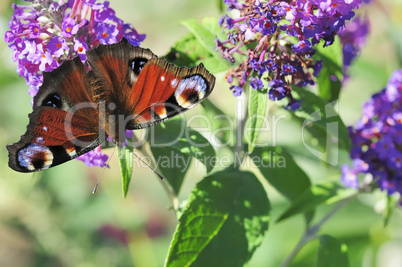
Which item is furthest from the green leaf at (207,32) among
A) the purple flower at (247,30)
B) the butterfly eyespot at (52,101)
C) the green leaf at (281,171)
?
the butterfly eyespot at (52,101)

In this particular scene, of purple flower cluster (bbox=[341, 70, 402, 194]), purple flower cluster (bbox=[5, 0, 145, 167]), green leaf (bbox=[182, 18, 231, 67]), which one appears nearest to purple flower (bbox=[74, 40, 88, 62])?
purple flower cluster (bbox=[5, 0, 145, 167])

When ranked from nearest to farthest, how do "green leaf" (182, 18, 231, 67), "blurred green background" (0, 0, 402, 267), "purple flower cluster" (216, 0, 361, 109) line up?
"purple flower cluster" (216, 0, 361, 109) < "green leaf" (182, 18, 231, 67) < "blurred green background" (0, 0, 402, 267)

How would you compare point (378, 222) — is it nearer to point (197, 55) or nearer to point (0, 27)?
point (197, 55)

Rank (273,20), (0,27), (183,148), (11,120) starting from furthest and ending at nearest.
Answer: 1. (11,120)
2. (0,27)
3. (183,148)
4. (273,20)

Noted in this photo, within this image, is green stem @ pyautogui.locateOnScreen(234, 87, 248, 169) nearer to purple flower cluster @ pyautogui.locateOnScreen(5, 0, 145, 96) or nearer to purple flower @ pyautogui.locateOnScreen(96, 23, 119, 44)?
purple flower cluster @ pyautogui.locateOnScreen(5, 0, 145, 96)

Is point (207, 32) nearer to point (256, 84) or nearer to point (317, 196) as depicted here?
point (256, 84)

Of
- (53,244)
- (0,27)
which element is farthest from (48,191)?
(0,27)
